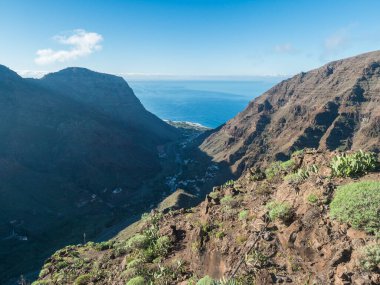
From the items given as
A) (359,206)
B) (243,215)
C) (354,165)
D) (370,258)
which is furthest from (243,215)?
(370,258)

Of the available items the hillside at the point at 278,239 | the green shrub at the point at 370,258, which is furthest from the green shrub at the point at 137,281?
the green shrub at the point at 370,258

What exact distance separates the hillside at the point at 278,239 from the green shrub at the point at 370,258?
0.03m

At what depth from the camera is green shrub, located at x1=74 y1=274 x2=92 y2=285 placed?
21.9 meters

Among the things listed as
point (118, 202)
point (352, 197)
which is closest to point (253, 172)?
point (352, 197)

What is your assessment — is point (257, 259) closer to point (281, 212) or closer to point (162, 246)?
point (281, 212)

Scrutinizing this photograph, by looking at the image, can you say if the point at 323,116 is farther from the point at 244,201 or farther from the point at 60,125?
the point at 244,201

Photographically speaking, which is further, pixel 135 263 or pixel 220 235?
pixel 135 263

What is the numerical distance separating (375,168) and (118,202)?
121948 millimetres

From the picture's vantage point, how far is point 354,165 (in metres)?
16.0

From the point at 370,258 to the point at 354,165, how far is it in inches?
231

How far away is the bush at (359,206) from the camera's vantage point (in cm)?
1225

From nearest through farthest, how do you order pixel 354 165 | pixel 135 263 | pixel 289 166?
pixel 354 165 < pixel 135 263 < pixel 289 166

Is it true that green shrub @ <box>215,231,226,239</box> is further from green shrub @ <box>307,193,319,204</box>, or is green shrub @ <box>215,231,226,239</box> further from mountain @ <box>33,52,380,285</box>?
green shrub @ <box>307,193,319,204</box>

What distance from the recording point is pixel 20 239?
95688 mm
